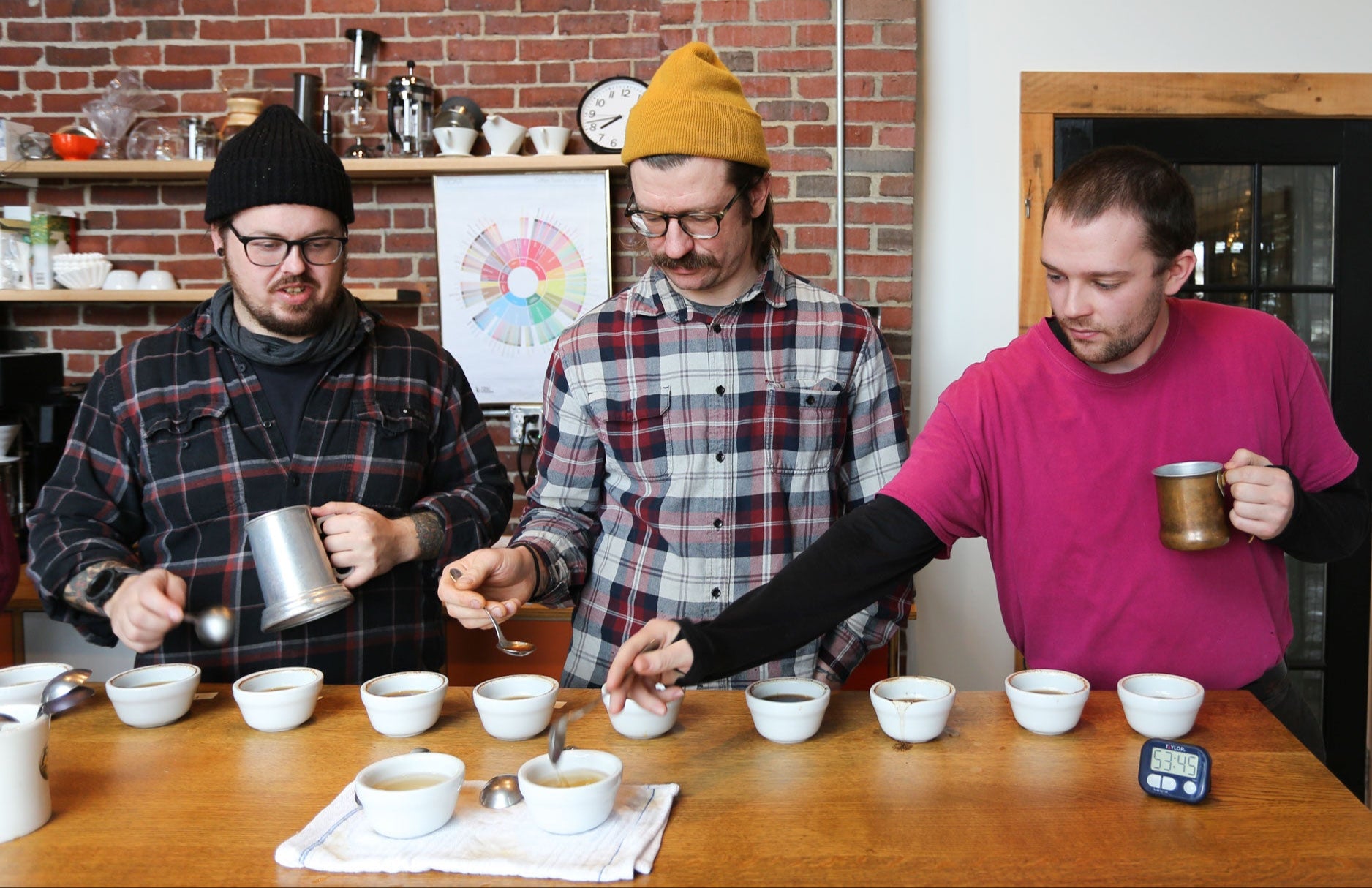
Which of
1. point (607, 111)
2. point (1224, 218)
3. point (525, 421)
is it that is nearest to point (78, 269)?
point (525, 421)

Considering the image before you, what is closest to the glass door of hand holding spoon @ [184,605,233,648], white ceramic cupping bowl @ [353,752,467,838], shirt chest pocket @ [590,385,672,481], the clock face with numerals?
the clock face with numerals

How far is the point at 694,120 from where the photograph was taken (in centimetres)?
180

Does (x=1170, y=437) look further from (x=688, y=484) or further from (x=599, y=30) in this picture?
(x=599, y=30)

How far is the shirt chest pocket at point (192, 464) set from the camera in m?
1.97

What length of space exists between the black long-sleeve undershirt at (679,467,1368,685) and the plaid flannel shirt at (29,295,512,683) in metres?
0.74

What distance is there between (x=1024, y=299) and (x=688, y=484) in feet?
5.78

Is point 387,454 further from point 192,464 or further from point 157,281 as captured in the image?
point 157,281

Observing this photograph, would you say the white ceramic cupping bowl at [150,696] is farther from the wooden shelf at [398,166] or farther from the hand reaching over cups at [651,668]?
the wooden shelf at [398,166]

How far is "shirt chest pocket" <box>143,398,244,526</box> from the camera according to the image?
197 cm

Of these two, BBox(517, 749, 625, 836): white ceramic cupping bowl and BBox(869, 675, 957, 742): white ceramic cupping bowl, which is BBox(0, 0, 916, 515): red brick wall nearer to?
BBox(869, 675, 957, 742): white ceramic cupping bowl

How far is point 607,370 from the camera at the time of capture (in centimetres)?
196

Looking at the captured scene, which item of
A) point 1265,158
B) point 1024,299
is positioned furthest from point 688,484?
point 1265,158

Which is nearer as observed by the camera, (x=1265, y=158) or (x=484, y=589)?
(x=484, y=589)

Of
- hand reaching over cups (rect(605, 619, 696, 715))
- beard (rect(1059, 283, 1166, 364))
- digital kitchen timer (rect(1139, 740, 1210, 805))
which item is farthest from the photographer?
beard (rect(1059, 283, 1166, 364))
